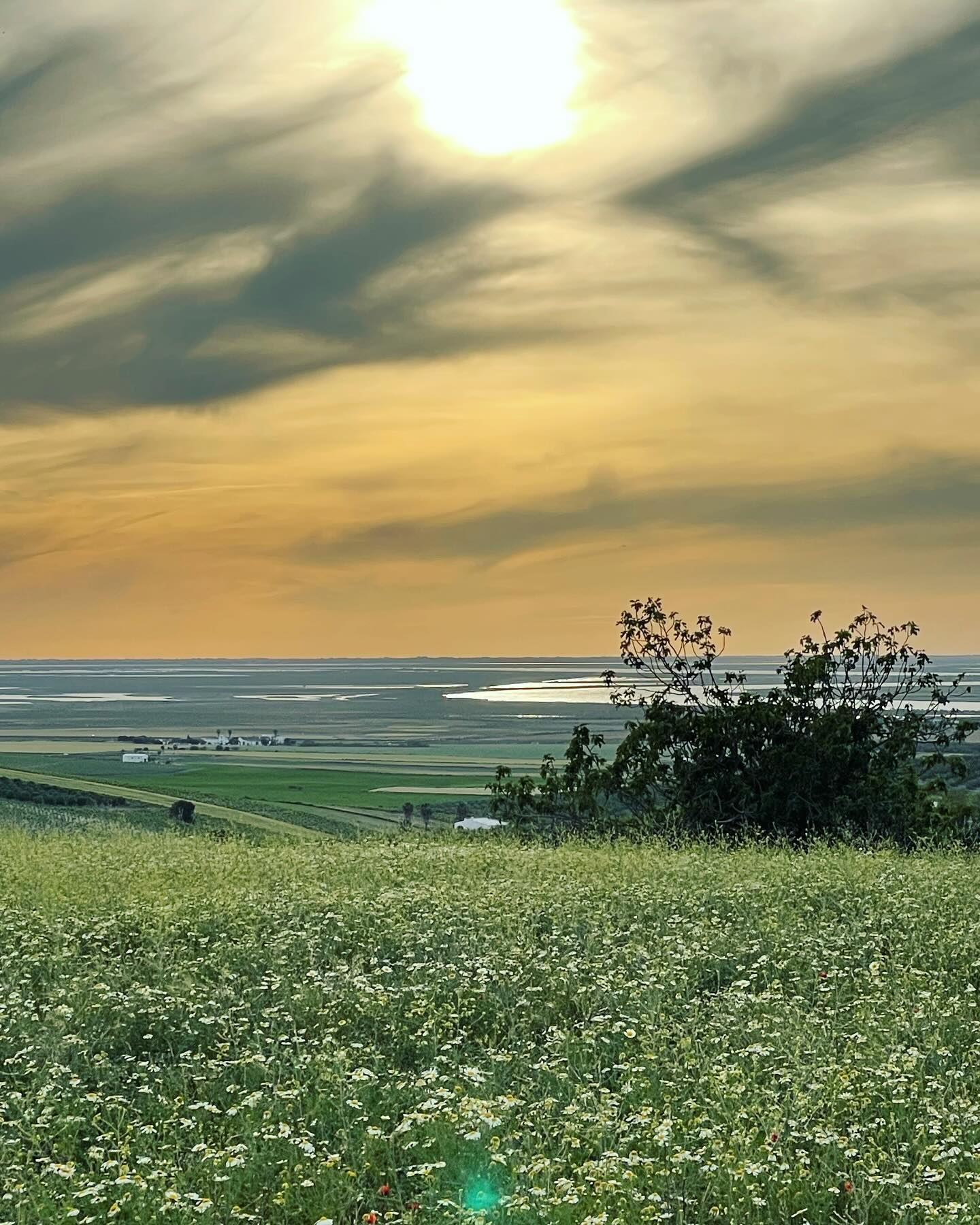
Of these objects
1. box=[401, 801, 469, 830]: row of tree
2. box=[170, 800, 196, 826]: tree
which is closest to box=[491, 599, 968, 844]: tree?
box=[401, 801, 469, 830]: row of tree

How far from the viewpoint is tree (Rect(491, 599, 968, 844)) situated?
23328 millimetres

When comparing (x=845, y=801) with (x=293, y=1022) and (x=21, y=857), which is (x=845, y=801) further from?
(x=293, y=1022)

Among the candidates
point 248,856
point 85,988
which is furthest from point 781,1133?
point 248,856

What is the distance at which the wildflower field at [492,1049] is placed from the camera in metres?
6.93

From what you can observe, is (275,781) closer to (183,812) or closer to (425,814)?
(425,814)

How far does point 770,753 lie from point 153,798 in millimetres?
16854

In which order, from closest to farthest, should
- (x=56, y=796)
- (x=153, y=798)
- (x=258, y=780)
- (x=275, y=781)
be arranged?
1. (x=56, y=796)
2. (x=153, y=798)
3. (x=258, y=780)
4. (x=275, y=781)

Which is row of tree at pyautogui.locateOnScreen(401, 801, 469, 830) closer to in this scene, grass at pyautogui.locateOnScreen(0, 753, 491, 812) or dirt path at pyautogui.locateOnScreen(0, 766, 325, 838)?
grass at pyautogui.locateOnScreen(0, 753, 491, 812)

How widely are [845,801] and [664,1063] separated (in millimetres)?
15401

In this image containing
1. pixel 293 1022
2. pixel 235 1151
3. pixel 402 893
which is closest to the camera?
pixel 235 1151

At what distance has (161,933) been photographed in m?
12.1

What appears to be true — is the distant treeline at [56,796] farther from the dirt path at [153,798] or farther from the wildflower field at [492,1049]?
the wildflower field at [492,1049]

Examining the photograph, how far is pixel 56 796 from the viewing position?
30.9 meters

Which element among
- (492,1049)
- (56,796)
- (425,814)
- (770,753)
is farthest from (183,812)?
(492,1049)
